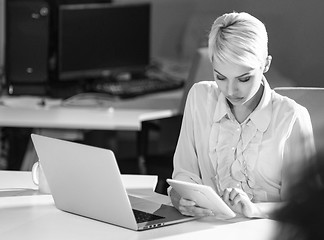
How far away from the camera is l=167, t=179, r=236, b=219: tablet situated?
189cm

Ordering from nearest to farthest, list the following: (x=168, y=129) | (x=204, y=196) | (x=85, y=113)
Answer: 1. (x=204, y=196)
2. (x=85, y=113)
3. (x=168, y=129)

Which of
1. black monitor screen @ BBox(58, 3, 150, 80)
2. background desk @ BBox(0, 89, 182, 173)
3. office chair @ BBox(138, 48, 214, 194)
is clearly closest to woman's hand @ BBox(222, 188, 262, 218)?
office chair @ BBox(138, 48, 214, 194)

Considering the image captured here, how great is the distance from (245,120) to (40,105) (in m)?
1.92

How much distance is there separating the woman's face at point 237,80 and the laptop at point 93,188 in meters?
0.38

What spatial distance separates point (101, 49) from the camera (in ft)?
14.5

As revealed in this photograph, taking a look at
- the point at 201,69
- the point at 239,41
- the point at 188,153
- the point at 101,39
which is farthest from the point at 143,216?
the point at 101,39

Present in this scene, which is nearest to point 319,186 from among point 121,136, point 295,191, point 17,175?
point 295,191

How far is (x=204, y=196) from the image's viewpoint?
1.93 metres

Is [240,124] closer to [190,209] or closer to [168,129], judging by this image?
[190,209]

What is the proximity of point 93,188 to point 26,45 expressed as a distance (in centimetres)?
219

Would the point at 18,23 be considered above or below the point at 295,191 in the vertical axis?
below

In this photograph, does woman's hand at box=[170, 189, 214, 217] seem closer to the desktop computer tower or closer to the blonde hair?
the blonde hair

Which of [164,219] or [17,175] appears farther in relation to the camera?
[17,175]

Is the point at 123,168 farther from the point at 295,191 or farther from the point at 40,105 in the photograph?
the point at 295,191
